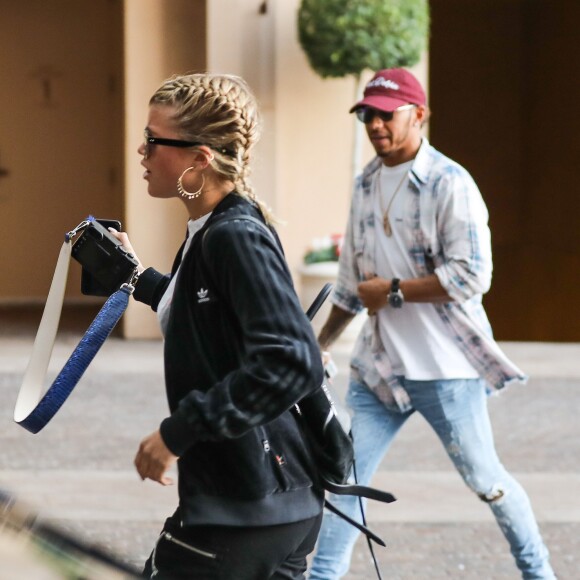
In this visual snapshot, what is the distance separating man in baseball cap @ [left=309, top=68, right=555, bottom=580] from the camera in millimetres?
4102

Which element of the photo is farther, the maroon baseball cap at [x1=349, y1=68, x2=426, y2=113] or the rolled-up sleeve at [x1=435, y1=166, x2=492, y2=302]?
the maroon baseball cap at [x1=349, y1=68, x2=426, y2=113]

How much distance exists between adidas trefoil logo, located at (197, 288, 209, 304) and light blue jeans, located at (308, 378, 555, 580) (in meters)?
1.80

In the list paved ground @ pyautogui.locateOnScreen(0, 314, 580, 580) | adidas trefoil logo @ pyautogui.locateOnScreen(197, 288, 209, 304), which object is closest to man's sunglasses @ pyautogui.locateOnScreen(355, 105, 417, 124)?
paved ground @ pyautogui.locateOnScreen(0, 314, 580, 580)

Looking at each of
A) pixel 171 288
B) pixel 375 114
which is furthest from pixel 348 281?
pixel 171 288

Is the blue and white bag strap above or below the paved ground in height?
above

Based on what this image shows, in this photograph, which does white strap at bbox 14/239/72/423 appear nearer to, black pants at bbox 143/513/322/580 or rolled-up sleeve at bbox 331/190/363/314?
black pants at bbox 143/513/322/580

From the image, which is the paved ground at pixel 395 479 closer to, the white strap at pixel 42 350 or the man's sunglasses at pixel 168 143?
the white strap at pixel 42 350

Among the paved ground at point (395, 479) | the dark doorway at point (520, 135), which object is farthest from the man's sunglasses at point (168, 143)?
the dark doorway at point (520, 135)

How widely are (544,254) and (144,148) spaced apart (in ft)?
56.0

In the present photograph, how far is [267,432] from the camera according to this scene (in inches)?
100

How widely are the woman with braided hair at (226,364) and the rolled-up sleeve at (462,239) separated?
1.49 m

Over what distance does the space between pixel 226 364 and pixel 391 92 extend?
2.02 metres

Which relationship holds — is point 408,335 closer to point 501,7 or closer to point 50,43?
point 50,43

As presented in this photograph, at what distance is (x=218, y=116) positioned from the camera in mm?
2617
